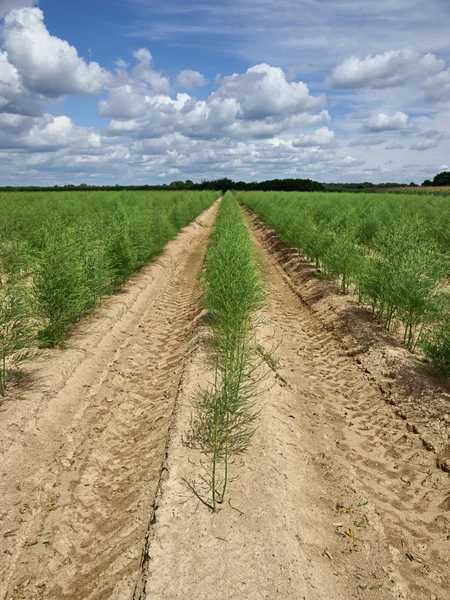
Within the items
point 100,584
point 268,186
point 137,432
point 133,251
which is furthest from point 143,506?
point 268,186

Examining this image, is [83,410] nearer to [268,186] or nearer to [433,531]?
[433,531]

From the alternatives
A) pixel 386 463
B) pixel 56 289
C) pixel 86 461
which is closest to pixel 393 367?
pixel 386 463

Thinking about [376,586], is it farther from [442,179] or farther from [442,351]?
[442,179]

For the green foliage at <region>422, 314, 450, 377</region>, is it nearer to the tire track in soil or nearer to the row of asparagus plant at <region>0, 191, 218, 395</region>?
the tire track in soil

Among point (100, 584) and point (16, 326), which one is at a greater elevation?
point (16, 326)

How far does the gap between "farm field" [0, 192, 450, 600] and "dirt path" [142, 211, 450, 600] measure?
0.02 metres

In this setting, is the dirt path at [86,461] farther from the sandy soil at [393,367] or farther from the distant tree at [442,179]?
the distant tree at [442,179]

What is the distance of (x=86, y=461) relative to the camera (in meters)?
5.27

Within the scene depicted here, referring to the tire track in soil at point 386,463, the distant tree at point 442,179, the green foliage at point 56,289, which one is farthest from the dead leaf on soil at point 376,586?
the distant tree at point 442,179

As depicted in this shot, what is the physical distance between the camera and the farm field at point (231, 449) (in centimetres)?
376

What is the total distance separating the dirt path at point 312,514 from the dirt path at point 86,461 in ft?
1.20

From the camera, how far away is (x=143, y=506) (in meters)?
4.47

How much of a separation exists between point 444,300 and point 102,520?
636 cm

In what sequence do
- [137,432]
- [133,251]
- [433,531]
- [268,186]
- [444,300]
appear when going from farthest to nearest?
[268,186] < [133,251] < [444,300] < [137,432] < [433,531]
